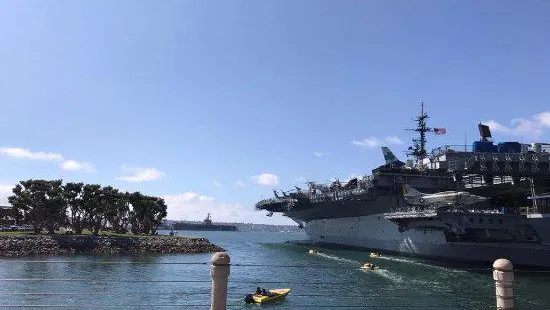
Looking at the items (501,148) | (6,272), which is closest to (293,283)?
(6,272)

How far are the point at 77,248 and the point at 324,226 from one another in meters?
39.2

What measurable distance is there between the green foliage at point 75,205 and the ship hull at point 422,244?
37.3 metres

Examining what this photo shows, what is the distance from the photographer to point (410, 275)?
40.2 m

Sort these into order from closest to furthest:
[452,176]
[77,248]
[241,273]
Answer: [241,273]
[452,176]
[77,248]

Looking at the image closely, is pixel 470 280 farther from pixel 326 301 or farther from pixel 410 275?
pixel 326 301

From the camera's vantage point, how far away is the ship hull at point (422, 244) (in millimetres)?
46812

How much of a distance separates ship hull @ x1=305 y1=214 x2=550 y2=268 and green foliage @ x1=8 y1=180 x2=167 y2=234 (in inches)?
1470

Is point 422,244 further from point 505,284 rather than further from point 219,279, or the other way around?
point 219,279

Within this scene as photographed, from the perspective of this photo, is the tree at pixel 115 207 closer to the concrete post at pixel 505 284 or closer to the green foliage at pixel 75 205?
the green foliage at pixel 75 205

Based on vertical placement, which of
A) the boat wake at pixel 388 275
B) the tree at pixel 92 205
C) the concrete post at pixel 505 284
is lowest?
the boat wake at pixel 388 275

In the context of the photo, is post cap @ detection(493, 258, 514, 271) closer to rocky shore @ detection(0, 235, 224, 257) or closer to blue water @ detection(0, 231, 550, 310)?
blue water @ detection(0, 231, 550, 310)

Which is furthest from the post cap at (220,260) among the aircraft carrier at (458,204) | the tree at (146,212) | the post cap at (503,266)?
the tree at (146,212)

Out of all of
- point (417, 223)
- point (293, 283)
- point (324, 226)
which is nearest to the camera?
point (293, 283)

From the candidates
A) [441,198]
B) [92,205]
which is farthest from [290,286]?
[92,205]
